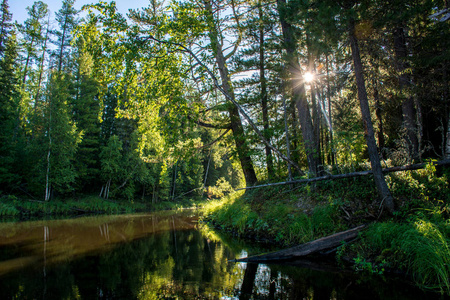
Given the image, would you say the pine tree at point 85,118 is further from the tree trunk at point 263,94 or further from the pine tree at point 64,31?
the tree trunk at point 263,94

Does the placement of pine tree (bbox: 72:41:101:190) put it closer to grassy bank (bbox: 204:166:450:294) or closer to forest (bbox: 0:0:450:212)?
forest (bbox: 0:0:450:212)

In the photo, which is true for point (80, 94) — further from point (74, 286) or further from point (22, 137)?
point (74, 286)

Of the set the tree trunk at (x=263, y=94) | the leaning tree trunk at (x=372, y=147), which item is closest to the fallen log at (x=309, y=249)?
the leaning tree trunk at (x=372, y=147)

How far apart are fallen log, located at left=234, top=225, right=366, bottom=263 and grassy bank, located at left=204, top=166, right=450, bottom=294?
19 centimetres

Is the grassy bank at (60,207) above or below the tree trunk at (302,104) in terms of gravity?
below

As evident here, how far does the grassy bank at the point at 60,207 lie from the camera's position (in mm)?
18828

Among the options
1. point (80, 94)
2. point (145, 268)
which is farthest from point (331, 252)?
point (80, 94)

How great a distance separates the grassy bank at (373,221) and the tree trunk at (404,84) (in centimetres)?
158

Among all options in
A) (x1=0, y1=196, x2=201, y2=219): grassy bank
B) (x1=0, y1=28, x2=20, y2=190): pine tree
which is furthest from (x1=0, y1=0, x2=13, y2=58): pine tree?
(x1=0, y1=196, x2=201, y2=219): grassy bank

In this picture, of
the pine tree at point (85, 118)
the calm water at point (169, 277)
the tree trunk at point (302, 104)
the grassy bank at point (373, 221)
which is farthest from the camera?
the pine tree at point (85, 118)

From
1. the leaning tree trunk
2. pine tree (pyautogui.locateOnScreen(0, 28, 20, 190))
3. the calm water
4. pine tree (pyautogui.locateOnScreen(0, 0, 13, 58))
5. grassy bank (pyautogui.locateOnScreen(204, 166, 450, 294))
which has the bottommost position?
the calm water

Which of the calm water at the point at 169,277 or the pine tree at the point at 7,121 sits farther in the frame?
the pine tree at the point at 7,121

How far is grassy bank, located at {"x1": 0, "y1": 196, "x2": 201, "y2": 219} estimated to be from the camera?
61.8 ft

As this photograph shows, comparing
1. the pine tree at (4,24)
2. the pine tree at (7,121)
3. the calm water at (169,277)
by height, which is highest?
the pine tree at (4,24)
